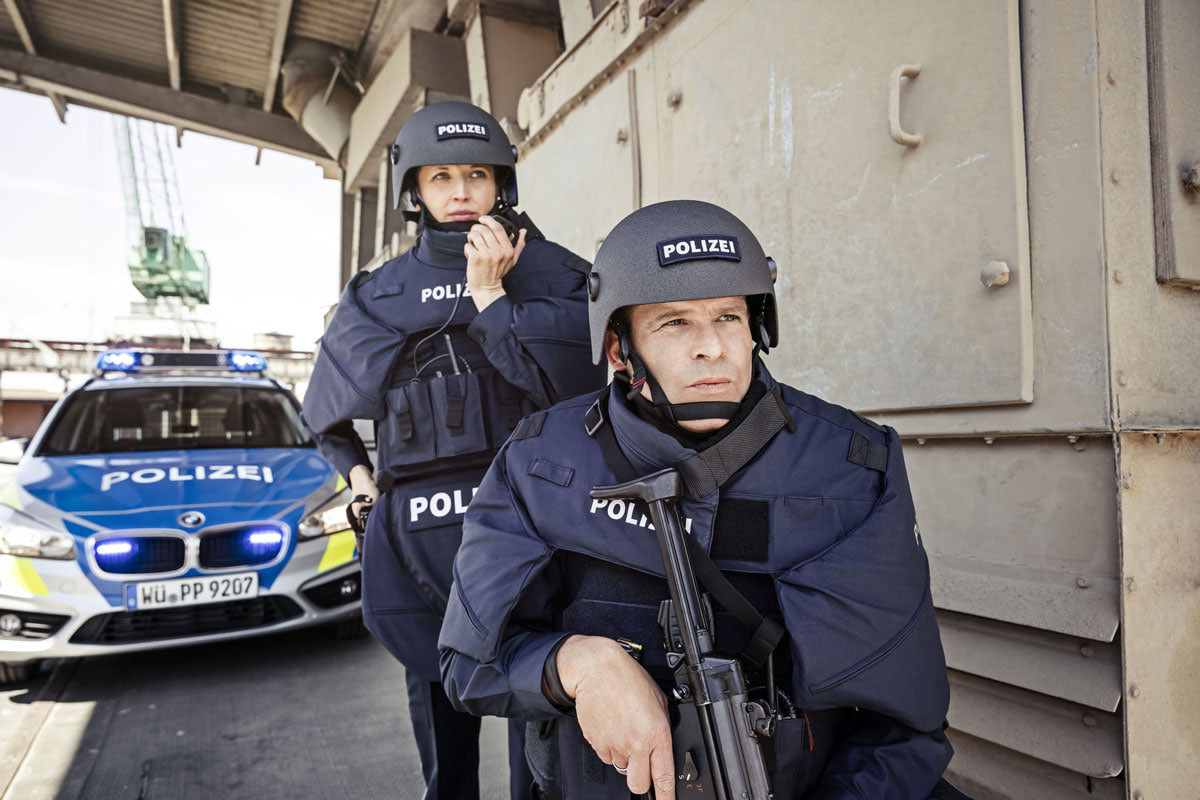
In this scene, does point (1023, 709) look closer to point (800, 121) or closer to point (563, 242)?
point (800, 121)

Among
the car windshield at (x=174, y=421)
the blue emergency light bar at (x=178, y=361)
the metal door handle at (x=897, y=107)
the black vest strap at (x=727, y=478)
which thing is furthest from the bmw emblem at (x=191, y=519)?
the metal door handle at (x=897, y=107)

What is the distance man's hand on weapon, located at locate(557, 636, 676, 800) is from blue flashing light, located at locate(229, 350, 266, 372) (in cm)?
431

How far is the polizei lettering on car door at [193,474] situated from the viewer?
150 inches


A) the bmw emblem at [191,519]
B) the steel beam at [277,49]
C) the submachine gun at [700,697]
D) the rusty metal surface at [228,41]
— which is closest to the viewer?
the submachine gun at [700,697]

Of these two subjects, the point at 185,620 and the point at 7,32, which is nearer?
the point at 185,620

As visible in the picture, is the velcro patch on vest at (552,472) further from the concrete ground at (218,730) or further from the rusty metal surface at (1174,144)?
the concrete ground at (218,730)

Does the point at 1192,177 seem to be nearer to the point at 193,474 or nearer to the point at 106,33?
the point at 193,474

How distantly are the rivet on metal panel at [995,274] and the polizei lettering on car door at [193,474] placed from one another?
3.32 meters

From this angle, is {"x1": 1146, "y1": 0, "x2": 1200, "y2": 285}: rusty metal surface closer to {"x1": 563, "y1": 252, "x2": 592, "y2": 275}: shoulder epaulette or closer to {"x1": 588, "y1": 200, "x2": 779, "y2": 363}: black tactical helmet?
{"x1": 588, "y1": 200, "x2": 779, "y2": 363}: black tactical helmet

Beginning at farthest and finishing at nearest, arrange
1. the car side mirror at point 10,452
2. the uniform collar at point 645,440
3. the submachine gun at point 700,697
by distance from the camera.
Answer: the car side mirror at point 10,452
the uniform collar at point 645,440
the submachine gun at point 700,697

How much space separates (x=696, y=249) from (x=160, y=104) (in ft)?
39.9

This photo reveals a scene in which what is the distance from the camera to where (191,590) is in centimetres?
344

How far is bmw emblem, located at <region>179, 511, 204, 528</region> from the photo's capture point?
3.51 meters

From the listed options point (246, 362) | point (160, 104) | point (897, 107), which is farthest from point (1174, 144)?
point (160, 104)
